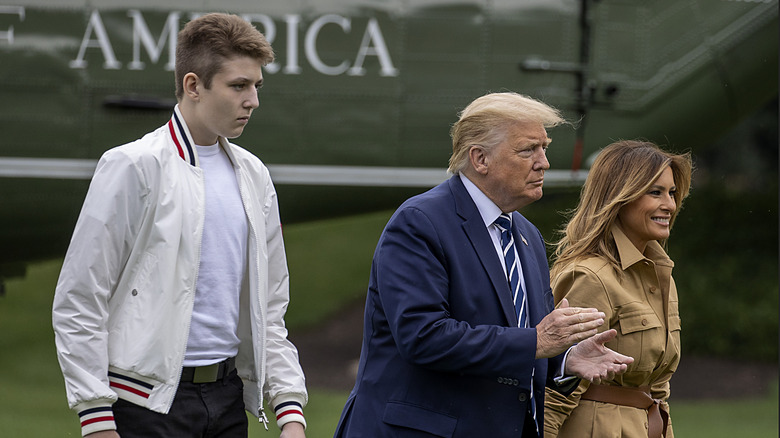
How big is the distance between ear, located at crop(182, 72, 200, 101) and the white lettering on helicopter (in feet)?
9.75

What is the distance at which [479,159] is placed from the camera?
9.51 feet

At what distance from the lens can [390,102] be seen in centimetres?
595

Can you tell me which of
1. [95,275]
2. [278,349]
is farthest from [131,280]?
[278,349]

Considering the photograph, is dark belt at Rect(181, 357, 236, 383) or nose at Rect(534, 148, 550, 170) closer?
dark belt at Rect(181, 357, 236, 383)

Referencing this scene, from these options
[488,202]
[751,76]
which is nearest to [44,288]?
[751,76]

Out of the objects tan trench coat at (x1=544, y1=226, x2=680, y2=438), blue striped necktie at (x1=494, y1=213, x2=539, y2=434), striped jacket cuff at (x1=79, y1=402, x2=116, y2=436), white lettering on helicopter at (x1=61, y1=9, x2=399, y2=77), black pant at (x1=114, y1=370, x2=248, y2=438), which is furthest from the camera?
white lettering on helicopter at (x1=61, y1=9, x2=399, y2=77)

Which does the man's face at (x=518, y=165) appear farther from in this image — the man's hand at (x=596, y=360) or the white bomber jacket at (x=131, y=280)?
the white bomber jacket at (x=131, y=280)

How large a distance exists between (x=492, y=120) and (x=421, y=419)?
0.87 meters

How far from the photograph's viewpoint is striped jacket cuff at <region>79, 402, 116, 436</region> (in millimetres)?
2557

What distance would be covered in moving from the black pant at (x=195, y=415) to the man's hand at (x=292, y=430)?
0.39ft

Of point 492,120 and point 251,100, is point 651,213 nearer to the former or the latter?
point 492,120

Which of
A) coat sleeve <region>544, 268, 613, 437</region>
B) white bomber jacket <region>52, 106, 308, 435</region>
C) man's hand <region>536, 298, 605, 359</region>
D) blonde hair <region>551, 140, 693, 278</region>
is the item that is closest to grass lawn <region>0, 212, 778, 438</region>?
blonde hair <region>551, 140, 693, 278</region>

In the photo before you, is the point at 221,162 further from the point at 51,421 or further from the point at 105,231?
the point at 51,421

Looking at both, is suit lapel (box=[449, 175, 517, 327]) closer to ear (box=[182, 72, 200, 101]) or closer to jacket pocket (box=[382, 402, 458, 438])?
jacket pocket (box=[382, 402, 458, 438])
